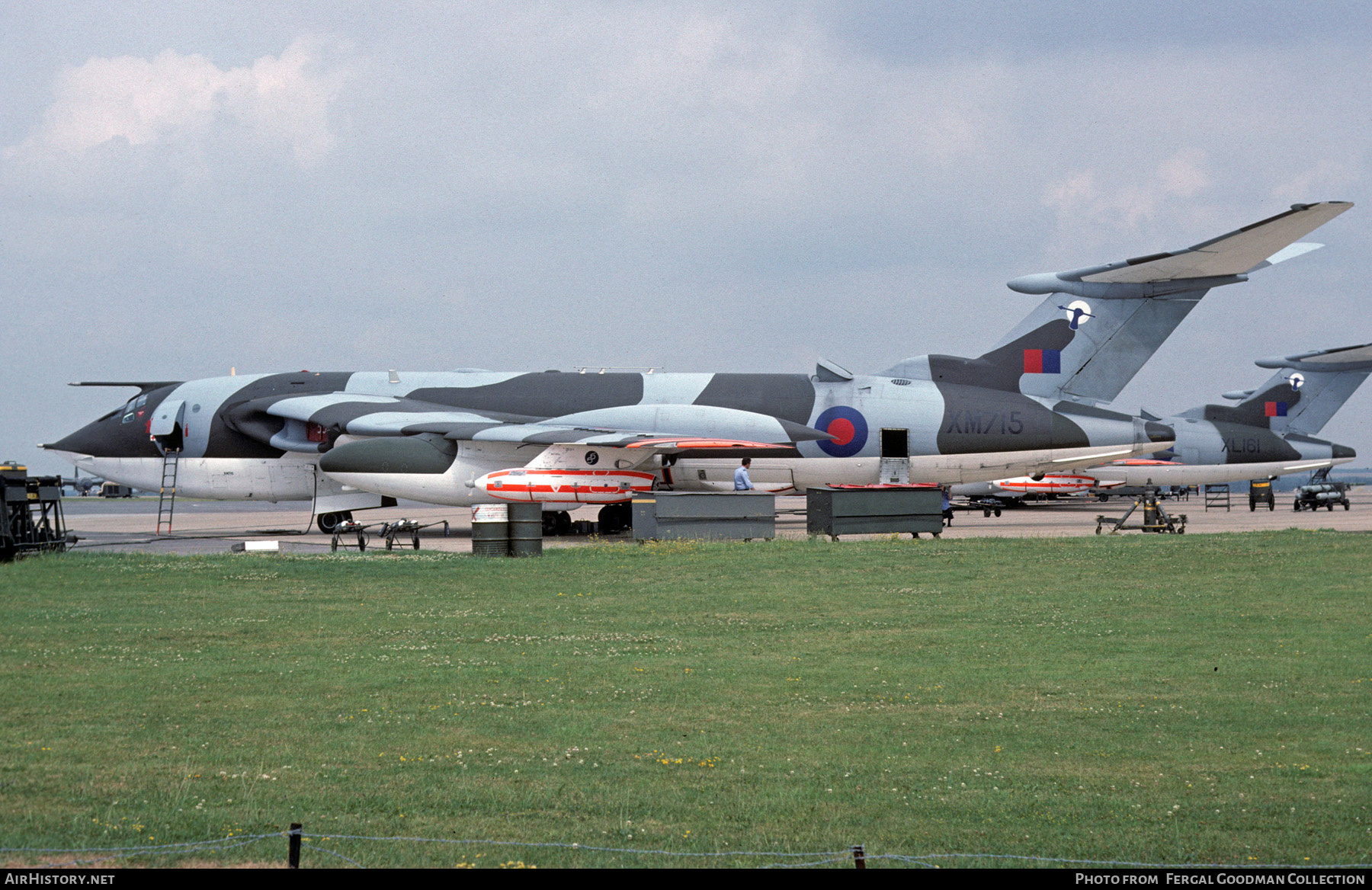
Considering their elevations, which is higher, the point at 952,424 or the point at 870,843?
the point at 952,424

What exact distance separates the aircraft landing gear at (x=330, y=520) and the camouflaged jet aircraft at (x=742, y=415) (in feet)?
0.32

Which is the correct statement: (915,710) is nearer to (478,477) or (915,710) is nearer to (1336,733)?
(1336,733)

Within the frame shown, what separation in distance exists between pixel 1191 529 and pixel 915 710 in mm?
24771

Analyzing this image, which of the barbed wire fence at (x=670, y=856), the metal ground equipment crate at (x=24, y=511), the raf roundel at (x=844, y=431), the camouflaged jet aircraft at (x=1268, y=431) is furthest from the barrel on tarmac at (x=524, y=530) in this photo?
the camouflaged jet aircraft at (x=1268, y=431)

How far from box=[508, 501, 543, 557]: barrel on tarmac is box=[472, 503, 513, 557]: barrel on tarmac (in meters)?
0.09

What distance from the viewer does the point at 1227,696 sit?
354 inches

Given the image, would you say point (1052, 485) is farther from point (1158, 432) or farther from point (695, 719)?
point (695, 719)

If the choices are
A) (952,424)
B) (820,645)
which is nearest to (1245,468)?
(952,424)

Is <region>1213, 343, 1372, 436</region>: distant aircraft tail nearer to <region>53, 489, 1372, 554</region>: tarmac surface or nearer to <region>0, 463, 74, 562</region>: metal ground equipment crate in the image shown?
<region>53, 489, 1372, 554</region>: tarmac surface

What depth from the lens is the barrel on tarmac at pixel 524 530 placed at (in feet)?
69.4

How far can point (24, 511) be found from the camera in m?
20.7

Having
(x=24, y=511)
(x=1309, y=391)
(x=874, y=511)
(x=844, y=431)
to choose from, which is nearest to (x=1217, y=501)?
(x=1309, y=391)

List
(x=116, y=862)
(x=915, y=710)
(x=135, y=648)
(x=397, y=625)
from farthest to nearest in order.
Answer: (x=397, y=625) < (x=135, y=648) < (x=915, y=710) < (x=116, y=862)

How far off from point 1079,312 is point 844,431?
7158 mm
